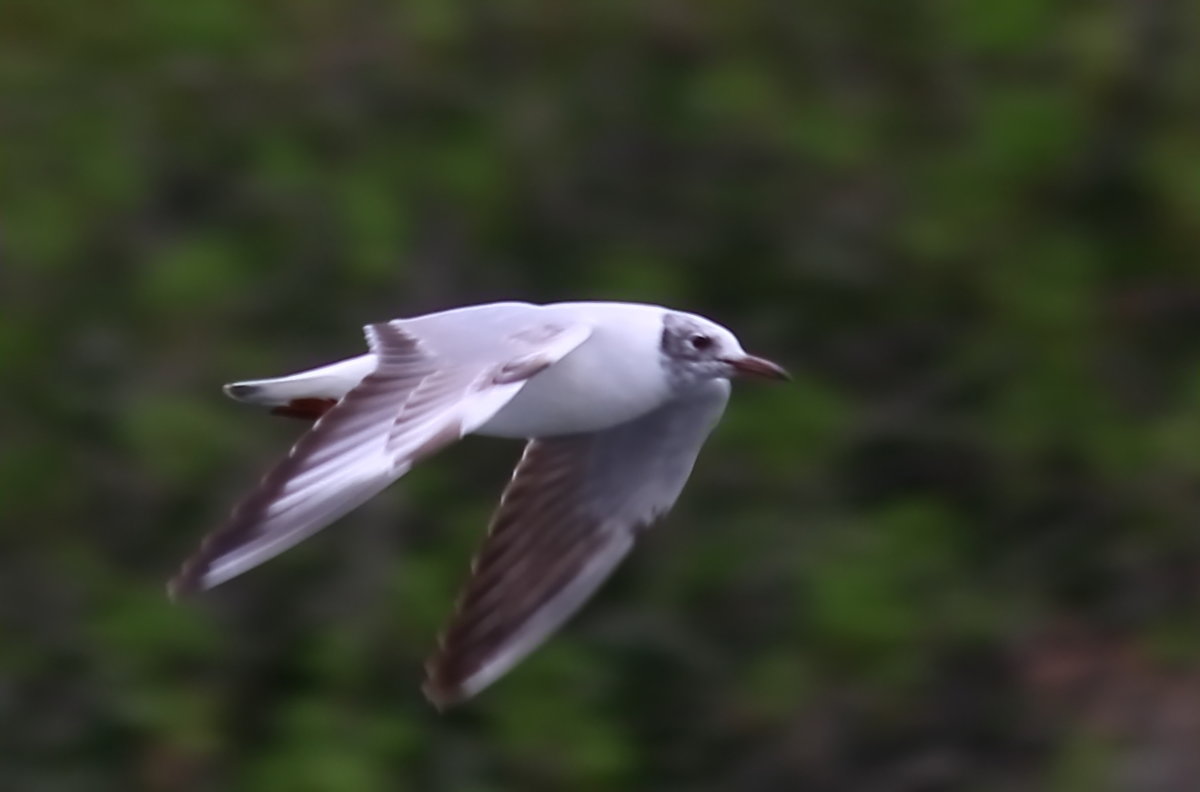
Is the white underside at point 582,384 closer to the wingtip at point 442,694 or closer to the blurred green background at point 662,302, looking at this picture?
the wingtip at point 442,694

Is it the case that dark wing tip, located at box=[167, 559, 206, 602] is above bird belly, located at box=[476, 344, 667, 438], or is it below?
above

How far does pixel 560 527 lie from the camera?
438 centimetres

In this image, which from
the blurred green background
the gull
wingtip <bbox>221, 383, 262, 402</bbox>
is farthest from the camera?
the blurred green background

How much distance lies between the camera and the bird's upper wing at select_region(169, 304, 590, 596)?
3.39m

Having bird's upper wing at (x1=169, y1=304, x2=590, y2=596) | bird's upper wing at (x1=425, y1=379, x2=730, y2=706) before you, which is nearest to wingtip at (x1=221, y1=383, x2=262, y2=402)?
bird's upper wing at (x1=169, y1=304, x2=590, y2=596)

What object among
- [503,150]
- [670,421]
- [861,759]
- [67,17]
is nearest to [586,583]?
[670,421]

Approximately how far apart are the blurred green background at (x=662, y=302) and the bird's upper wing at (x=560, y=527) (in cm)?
207

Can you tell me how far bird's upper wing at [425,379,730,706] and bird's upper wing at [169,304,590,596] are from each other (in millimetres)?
499

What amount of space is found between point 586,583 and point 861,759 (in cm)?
245

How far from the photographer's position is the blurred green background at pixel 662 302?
6.62m

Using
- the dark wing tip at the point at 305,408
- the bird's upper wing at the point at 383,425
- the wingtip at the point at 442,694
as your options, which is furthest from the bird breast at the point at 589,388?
the wingtip at the point at 442,694

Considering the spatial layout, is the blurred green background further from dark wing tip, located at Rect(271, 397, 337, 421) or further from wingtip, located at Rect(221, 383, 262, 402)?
wingtip, located at Rect(221, 383, 262, 402)

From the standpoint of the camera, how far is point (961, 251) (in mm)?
6980

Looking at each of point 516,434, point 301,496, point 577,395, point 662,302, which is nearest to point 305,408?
point 516,434
